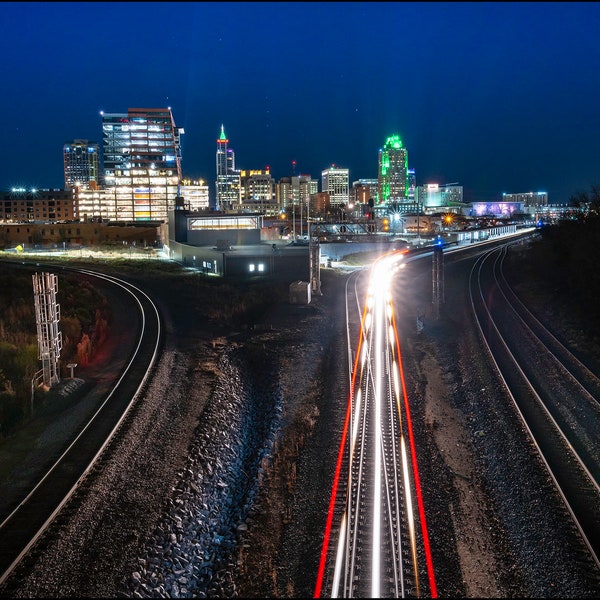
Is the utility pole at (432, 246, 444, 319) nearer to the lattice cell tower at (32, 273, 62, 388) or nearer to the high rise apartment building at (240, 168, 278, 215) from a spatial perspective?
the lattice cell tower at (32, 273, 62, 388)

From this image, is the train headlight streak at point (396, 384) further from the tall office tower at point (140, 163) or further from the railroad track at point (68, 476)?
the tall office tower at point (140, 163)

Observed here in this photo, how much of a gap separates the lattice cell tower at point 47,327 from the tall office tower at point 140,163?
105 meters

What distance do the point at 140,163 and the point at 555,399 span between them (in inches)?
4624

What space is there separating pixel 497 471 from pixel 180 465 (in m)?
6.18

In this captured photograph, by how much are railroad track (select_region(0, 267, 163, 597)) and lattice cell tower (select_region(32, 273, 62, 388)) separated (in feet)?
5.68

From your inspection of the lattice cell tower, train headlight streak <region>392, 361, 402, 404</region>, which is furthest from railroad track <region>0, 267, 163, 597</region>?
train headlight streak <region>392, 361, 402, 404</region>

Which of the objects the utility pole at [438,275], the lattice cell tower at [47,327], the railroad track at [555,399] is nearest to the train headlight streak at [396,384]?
the railroad track at [555,399]

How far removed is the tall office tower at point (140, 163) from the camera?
11988 centimetres

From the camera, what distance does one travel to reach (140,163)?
122 m

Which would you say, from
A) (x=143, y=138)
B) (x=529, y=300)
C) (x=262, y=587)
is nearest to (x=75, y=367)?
(x=262, y=587)

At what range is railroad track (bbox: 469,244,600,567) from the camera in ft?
34.3

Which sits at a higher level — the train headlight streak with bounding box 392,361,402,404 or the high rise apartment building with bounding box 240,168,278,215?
the high rise apartment building with bounding box 240,168,278,215

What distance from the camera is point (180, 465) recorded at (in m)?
12.1

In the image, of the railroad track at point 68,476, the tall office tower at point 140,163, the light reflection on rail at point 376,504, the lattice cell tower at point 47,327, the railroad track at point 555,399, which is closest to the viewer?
the light reflection on rail at point 376,504
